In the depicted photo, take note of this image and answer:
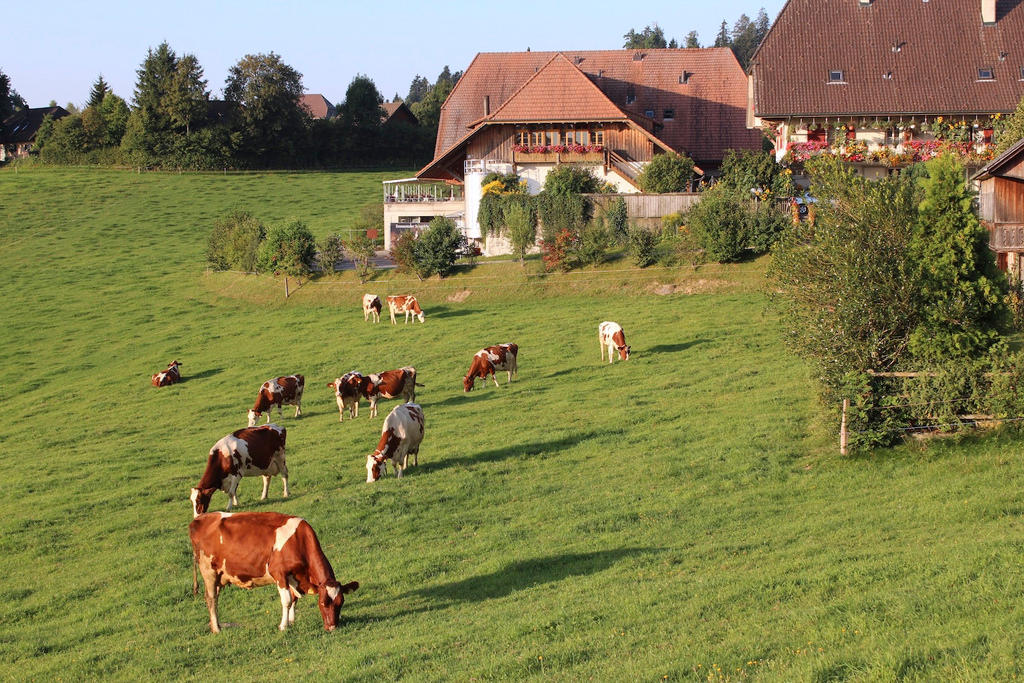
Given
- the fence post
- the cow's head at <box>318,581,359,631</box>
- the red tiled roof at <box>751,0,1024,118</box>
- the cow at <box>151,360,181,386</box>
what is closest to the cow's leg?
the cow's head at <box>318,581,359,631</box>

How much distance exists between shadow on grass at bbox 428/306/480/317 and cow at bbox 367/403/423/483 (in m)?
18.0

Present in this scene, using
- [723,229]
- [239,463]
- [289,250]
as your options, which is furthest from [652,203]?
[239,463]

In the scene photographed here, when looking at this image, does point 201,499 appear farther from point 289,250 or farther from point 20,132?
point 20,132

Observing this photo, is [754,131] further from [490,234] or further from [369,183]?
[369,183]

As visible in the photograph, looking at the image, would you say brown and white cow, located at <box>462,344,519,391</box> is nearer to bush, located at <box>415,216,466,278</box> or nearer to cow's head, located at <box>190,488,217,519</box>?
cow's head, located at <box>190,488,217,519</box>

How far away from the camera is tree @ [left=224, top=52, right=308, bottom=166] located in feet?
303

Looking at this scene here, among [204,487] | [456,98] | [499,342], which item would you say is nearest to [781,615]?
[204,487]

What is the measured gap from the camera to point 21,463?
25016 mm

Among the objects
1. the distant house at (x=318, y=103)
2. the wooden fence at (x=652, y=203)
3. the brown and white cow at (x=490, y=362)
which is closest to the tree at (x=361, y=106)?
the wooden fence at (x=652, y=203)

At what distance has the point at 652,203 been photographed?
152 feet

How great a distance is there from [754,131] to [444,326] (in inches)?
1200

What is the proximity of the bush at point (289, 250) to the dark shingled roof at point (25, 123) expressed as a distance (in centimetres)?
7231

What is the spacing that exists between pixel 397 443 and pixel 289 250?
26.9 metres

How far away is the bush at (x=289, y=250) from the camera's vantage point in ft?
149
